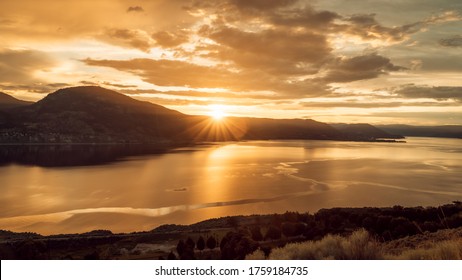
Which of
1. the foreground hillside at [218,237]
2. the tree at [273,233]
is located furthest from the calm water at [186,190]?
the tree at [273,233]

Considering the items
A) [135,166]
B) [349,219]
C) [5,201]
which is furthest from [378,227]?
[135,166]

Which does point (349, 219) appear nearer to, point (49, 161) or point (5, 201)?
point (5, 201)

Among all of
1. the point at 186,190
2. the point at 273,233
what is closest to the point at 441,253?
the point at 273,233

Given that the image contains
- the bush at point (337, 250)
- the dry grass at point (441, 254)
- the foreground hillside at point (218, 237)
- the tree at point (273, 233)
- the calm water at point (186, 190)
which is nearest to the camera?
the dry grass at point (441, 254)

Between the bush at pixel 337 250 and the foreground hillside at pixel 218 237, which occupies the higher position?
the bush at pixel 337 250

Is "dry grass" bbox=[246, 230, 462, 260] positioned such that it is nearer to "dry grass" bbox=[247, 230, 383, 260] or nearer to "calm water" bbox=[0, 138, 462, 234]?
"dry grass" bbox=[247, 230, 383, 260]

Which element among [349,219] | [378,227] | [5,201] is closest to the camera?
[378,227]

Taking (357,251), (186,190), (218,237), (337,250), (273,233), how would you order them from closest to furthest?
1. (357,251)
2. (337,250)
3. (273,233)
4. (218,237)
5. (186,190)

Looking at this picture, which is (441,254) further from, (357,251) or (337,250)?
(337,250)

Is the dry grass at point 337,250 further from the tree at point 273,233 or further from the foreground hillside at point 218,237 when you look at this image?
the tree at point 273,233
